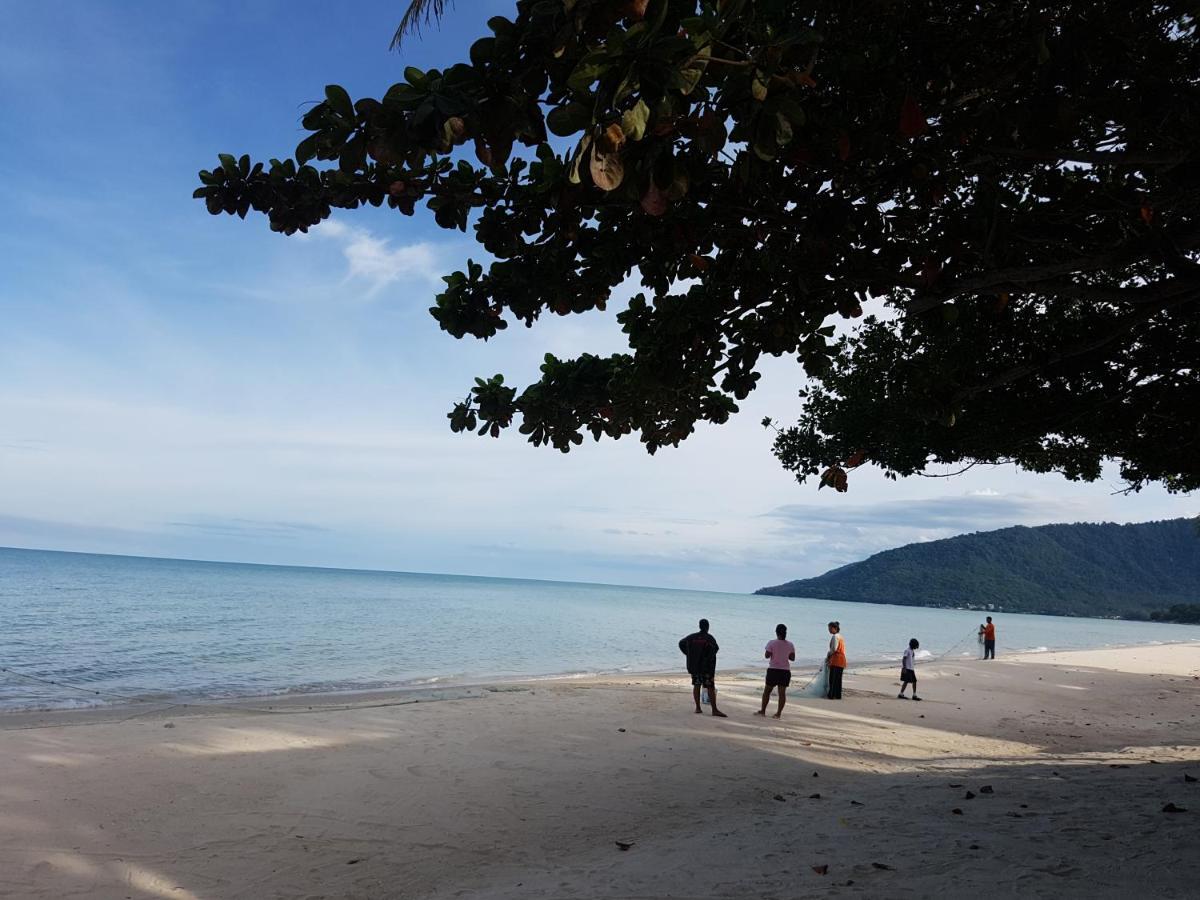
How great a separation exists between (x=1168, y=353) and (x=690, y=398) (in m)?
4.96

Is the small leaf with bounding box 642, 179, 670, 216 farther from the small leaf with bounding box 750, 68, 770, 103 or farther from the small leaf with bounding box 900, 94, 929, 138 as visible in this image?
the small leaf with bounding box 900, 94, 929, 138

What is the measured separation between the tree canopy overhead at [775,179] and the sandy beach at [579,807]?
3221 mm

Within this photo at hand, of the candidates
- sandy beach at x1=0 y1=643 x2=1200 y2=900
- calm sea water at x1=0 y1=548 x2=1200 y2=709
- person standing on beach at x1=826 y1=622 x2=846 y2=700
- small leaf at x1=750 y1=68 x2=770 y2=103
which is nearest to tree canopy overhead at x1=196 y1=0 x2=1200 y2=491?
small leaf at x1=750 y1=68 x2=770 y2=103

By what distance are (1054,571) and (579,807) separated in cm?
18101

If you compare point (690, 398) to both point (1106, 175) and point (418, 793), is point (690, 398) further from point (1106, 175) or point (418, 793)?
point (418, 793)

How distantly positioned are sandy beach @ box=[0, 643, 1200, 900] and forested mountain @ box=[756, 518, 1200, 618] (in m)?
159

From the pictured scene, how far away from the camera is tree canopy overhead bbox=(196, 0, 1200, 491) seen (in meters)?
2.71

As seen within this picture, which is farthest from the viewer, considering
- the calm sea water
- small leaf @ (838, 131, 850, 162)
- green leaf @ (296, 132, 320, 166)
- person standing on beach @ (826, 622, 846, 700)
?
the calm sea water

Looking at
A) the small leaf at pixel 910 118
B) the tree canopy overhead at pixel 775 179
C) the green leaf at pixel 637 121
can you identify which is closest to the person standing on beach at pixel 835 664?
the tree canopy overhead at pixel 775 179

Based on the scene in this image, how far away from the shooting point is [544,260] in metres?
5.36

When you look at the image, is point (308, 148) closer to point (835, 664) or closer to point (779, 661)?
point (779, 661)

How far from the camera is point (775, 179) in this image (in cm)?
529

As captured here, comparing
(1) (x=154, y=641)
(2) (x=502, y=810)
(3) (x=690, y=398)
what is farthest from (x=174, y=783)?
(1) (x=154, y=641)

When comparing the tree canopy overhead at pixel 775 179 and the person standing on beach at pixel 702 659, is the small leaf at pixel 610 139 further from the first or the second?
the person standing on beach at pixel 702 659
